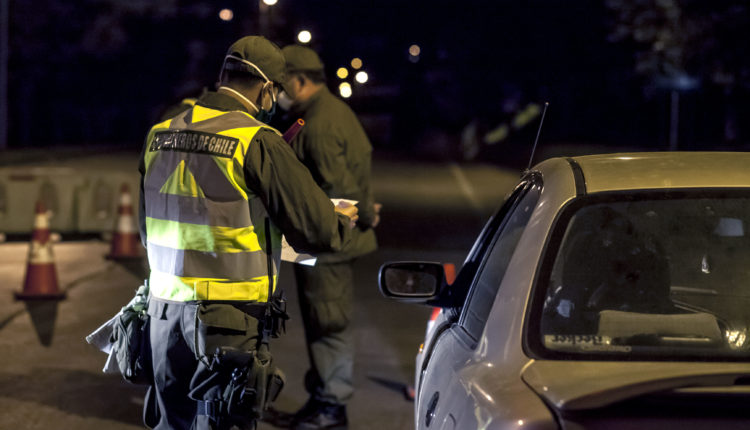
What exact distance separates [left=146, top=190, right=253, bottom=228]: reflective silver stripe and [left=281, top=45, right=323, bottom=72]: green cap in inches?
93.2

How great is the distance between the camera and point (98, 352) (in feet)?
25.0

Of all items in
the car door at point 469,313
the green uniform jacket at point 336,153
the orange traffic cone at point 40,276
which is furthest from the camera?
the orange traffic cone at point 40,276

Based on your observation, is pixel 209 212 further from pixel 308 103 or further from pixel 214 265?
pixel 308 103

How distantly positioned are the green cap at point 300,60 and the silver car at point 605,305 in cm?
256

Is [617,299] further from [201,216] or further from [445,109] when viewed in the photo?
[445,109]

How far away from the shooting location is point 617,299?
A: 2875 millimetres

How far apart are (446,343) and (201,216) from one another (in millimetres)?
903

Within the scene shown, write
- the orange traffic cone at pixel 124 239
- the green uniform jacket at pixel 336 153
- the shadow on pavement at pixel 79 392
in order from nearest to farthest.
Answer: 1. the green uniform jacket at pixel 336 153
2. the shadow on pavement at pixel 79 392
3. the orange traffic cone at pixel 124 239

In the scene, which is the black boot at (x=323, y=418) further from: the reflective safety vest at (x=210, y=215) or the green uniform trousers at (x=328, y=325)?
the reflective safety vest at (x=210, y=215)

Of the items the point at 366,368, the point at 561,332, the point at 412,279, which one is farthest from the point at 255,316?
the point at 366,368

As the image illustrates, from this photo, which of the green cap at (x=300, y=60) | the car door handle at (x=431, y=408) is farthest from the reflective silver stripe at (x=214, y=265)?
the green cap at (x=300, y=60)

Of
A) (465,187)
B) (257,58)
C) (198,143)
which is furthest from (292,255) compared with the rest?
(465,187)

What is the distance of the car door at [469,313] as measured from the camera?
110 inches

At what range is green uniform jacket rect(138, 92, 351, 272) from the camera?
3465 mm
